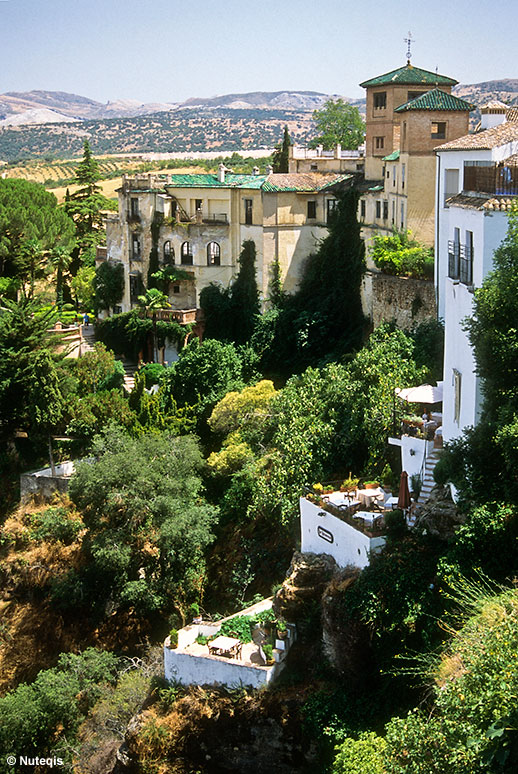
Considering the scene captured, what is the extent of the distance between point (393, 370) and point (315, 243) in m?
18.0

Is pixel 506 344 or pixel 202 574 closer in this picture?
pixel 506 344

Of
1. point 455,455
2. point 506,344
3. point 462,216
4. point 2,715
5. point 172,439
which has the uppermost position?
point 462,216

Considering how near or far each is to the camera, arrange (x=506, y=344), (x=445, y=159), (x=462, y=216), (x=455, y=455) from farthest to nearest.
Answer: (x=445, y=159)
(x=462, y=216)
(x=455, y=455)
(x=506, y=344)

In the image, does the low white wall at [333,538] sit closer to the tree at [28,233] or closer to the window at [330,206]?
the window at [330,206]

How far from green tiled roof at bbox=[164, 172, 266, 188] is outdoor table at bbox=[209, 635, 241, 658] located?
28.8m

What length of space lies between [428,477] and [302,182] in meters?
25.7

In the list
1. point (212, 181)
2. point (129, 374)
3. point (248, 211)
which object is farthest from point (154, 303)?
point (212, 181)

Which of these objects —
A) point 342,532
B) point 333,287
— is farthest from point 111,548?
point 333,287

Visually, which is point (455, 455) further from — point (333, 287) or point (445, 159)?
point (333, 287)

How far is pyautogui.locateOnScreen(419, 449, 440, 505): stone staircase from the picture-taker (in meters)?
25.3

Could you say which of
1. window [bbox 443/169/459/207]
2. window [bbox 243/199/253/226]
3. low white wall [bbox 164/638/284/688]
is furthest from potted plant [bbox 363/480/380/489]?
window [bbox 243/199/253/226]

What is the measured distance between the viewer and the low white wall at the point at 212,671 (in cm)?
2438

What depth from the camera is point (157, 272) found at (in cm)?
5162

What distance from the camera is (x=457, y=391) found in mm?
24406
